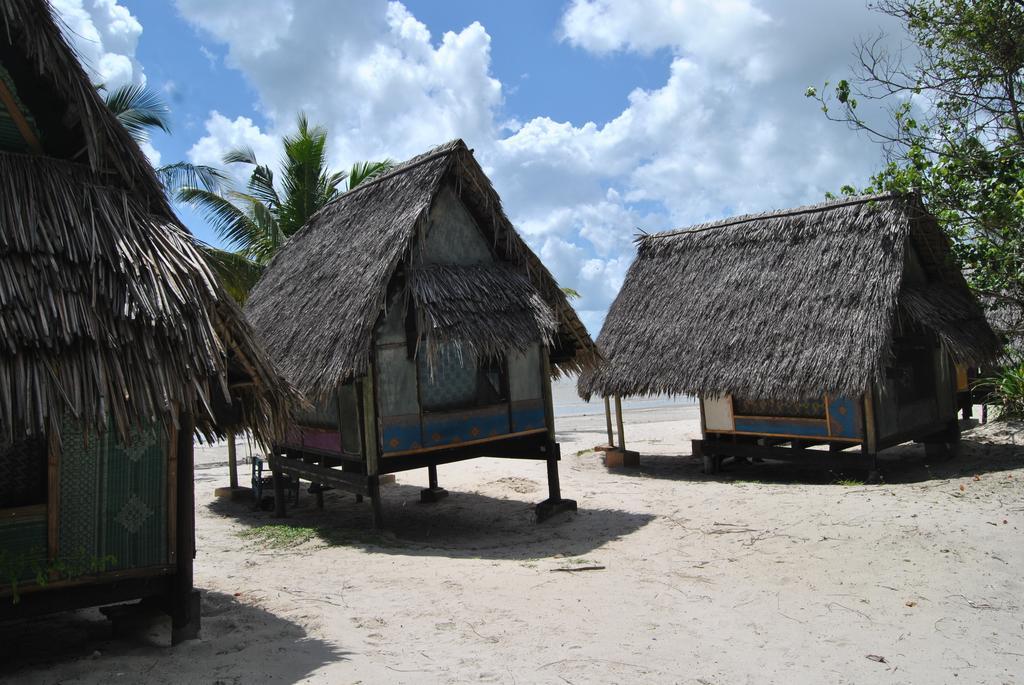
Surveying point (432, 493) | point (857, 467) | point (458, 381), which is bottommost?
point (432, 493)

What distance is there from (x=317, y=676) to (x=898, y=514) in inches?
236

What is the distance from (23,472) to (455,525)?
17.7 feet

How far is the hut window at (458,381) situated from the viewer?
336 inches

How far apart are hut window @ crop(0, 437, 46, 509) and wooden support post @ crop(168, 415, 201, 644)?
80 centimetres

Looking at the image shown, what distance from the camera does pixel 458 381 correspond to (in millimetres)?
8844

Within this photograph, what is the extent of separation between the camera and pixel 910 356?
11406mm

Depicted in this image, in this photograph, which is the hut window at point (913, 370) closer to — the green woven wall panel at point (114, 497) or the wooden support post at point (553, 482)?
the wooden support post at point (553, 482)

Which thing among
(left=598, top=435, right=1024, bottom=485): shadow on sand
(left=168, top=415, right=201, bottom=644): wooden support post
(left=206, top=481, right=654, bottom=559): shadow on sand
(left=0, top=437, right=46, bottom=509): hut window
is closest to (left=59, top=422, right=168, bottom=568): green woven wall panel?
(left=168, top=415, right=201, bottom=644): wooden support post

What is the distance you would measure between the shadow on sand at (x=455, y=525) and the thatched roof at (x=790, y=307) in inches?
95.5

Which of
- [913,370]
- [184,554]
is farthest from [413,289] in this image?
[913,370]

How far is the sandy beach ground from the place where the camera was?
442cm

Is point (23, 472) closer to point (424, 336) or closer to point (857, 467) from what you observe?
point (424, 336)

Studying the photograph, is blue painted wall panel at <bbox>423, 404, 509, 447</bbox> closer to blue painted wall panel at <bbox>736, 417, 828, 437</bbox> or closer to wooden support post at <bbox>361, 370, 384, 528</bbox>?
wooden support post at <bbox>361, 370, 384, 528</bbox>

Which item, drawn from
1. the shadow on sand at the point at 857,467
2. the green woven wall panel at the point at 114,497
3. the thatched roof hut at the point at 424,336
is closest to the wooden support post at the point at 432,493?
the thatched roof hut at the point at 424,336
